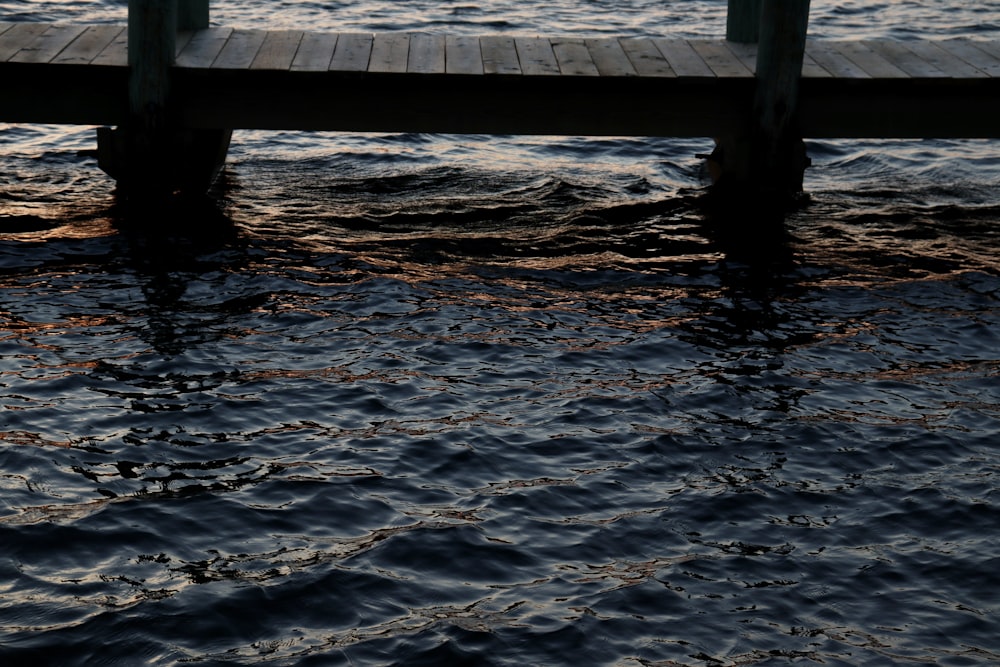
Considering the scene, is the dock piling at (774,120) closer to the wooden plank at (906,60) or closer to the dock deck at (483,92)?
the dock deck at (483,92)

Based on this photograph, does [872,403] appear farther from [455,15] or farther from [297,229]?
[455,15]

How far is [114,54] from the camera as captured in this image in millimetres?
8469

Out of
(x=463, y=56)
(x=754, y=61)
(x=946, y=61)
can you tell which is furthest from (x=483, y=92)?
(x=946, y=61)

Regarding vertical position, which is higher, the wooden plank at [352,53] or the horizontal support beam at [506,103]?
the wooden plank at [352,53]

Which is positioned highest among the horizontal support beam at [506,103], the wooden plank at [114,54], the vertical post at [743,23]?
the vertical post at [743,23]

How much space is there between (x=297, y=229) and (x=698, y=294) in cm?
276

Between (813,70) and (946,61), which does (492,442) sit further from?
(946,61)

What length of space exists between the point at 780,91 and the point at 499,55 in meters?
1.86

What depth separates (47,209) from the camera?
897 centimetres

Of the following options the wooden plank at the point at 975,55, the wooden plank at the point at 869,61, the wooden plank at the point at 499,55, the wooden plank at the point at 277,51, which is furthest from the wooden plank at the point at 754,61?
the wooden plank at the point at 277,51

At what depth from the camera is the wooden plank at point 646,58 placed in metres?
8.38

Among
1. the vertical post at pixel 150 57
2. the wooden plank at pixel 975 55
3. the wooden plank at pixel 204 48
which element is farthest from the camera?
the wooden plank at pixel 975 55

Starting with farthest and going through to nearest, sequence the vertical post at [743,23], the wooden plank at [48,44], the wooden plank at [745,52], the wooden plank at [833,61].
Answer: the vertical post at [743,23] < the wooden plank at [745,52] < the wooden plank at [833,61] < the wooden plank at [48,44]

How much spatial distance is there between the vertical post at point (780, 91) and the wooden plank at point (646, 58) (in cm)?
60
